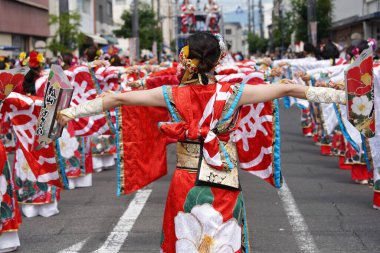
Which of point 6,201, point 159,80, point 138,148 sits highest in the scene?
point 159,80

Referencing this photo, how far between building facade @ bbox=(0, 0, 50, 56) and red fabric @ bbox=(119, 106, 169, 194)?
2476 centimetres

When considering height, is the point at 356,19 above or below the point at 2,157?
above

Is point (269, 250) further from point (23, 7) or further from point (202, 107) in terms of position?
point (23, 7)

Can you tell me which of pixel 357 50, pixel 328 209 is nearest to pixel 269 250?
pixel 328 209

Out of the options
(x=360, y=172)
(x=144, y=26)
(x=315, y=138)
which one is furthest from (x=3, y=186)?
(x=144, y=26)

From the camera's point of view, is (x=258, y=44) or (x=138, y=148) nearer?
(x=138, y=148)

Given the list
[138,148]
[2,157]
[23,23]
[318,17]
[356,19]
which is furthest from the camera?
[318,17]

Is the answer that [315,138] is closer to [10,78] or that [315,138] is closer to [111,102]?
[10,78]

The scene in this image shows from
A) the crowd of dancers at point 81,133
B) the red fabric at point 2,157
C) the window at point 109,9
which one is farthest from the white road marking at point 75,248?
the window at point 109,9

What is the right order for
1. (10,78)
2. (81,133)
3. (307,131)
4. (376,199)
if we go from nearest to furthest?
(10,78), (376,199), (81,133), (307,131)

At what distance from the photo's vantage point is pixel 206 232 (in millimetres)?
4832

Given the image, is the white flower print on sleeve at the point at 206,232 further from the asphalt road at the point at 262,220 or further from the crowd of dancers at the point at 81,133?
the asphalt road at the point at 262,220

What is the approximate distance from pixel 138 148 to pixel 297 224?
321cm

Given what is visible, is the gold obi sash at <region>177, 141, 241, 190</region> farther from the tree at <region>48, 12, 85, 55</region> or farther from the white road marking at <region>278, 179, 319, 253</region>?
the tree at <region>48, 12, 85, 55</region>
